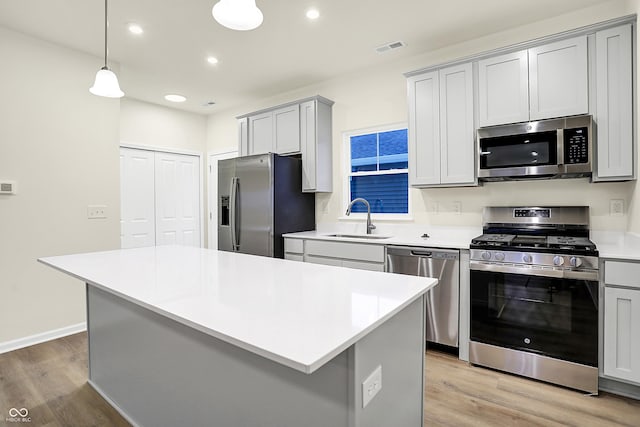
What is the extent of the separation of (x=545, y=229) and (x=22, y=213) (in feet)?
14.6

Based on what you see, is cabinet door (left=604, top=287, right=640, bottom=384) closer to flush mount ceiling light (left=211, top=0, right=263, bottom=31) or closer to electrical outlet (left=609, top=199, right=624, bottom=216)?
electrical outlet (left=609, top=199, right=624, bottom=216)

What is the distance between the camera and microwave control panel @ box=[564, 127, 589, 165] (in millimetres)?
2365

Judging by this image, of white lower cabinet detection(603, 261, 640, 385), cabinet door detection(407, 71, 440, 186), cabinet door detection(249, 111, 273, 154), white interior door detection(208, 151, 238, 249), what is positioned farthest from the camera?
white interior door detection(208, 151, 238, 249)

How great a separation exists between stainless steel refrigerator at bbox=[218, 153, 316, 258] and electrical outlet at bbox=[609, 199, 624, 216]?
9.20 feet

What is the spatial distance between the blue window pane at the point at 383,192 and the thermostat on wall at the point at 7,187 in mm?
3213

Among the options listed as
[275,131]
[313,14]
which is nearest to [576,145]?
[313,14]

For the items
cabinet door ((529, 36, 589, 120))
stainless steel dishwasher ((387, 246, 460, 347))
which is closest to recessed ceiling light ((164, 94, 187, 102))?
stainless steel dishwasher ((387, 246, 460, 347))

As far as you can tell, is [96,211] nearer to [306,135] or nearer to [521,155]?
[306,135]

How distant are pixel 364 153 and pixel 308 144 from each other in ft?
2.13

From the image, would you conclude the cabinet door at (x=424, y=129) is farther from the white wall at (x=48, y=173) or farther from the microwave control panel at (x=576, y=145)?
the white wall at (x=48, y=173)

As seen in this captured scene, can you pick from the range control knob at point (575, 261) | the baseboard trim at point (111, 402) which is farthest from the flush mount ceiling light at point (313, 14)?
the baseboard trim at point (111, 402)

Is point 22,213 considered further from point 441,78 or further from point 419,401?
point 441,78

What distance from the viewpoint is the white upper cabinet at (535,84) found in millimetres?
2420

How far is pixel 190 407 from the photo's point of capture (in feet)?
4.90
